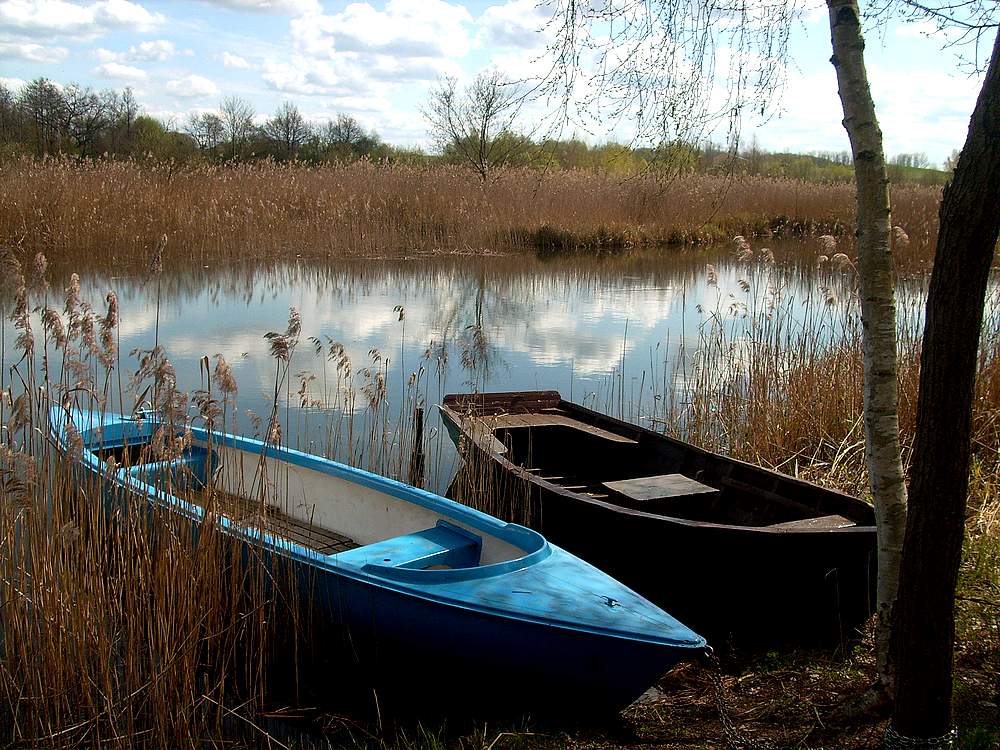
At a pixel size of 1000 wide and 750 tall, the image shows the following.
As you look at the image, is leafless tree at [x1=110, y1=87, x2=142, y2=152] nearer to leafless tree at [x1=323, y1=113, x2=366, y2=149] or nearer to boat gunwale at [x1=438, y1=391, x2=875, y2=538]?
leafless tree at [x1=323, y1=113, x2=366, y2=149]

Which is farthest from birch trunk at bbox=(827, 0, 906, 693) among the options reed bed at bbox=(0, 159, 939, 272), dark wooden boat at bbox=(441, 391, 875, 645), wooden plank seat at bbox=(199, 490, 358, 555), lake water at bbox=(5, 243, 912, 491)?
reed bed at bbox=(0, 159, 939, 272)

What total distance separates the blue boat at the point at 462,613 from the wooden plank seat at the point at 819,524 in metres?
0.55

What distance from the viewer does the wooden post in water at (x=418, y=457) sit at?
19.9 feet

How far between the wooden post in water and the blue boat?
5.61ft

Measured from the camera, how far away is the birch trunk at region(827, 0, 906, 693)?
2.82 m

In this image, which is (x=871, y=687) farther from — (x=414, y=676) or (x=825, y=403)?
(x=825, y=403)

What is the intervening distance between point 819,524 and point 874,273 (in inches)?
63.1

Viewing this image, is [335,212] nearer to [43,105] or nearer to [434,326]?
[434,326]

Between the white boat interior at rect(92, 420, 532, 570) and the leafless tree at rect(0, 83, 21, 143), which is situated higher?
the leafless tree at rect(0, 83, 21, 143)

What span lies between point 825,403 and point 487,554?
117 inches

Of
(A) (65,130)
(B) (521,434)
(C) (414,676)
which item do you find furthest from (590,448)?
(A) (65,130)

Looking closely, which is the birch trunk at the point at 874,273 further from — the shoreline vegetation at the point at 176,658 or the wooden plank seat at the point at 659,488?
the wooden plank seat at the point at 659,488

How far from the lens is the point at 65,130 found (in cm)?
3173

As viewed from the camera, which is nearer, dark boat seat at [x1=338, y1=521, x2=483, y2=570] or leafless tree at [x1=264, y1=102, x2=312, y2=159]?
dark boat seat at [x1=338, y1=521, x2=483, y2=570]
